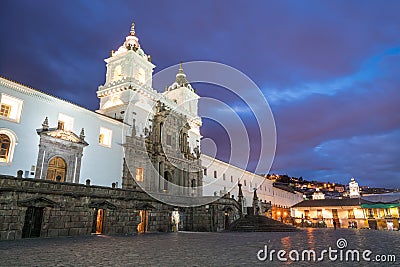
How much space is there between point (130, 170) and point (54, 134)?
30.2 ft

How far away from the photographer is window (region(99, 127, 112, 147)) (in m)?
29.5

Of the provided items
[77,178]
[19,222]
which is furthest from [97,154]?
[19,222]

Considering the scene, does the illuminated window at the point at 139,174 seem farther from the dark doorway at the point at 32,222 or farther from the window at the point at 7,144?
the dark doorway at the point at 32,222

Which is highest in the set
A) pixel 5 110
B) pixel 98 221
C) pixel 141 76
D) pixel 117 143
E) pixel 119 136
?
pixel 141 76

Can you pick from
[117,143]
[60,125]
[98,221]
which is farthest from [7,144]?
[117,143]

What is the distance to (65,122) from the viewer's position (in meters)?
26.3

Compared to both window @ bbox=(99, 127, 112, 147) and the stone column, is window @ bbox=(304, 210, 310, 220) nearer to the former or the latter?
the stone column

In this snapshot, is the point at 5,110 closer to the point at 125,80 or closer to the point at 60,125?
the point at 60,125

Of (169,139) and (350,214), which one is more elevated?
(169,139)

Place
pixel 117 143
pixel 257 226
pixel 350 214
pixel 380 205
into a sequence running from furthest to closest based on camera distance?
pixel 350 214 → pixel 380 205 → pixel 117 143 → pixel 257 226

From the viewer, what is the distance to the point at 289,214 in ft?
241

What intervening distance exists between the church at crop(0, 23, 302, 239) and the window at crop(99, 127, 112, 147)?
10 centimetres

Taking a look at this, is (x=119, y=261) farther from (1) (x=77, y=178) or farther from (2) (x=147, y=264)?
(1) (x=77, y=178)

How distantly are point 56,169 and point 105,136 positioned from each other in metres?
6.30
